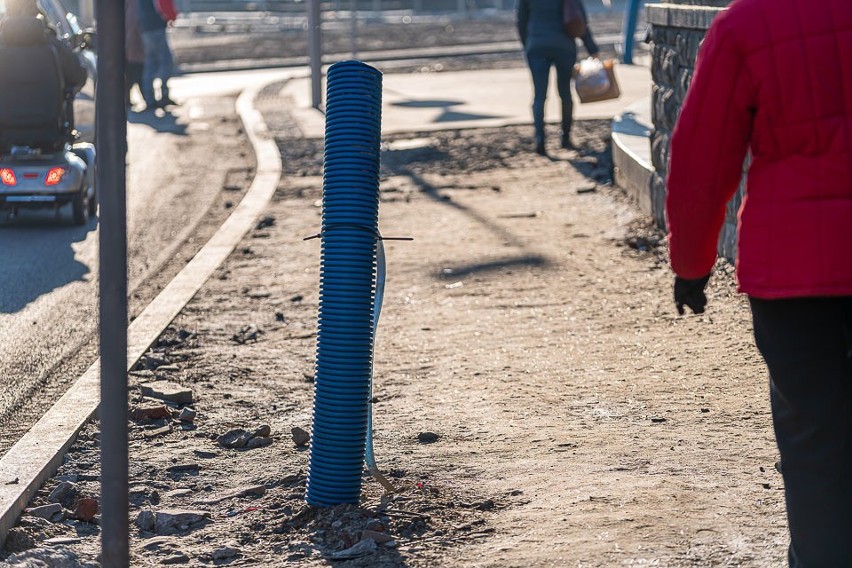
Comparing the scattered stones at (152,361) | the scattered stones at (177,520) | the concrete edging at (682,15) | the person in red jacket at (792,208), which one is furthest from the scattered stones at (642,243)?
the person in red jacket at (792,208)

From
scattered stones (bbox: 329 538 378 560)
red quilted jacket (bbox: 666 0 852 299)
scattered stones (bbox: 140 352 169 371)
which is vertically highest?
red quilted jacket (bbox: 666 0 852 299)

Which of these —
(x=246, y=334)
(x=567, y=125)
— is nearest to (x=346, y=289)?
(x=246, y=334)

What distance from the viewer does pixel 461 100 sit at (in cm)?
1836

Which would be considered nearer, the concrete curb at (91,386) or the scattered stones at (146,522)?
the scattered stones at (146,522)

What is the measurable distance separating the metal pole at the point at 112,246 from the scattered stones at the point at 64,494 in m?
1.31

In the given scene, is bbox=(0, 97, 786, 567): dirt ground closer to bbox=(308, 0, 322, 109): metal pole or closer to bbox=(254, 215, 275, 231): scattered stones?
bbox=(254, 215, 275, 231): scattered stones

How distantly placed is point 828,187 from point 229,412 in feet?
11.0

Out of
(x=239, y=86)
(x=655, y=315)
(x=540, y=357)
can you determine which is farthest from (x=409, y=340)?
(x=239, y=86)

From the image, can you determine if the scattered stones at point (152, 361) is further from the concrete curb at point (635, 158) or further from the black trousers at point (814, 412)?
the concrete curb at point (635, 158)

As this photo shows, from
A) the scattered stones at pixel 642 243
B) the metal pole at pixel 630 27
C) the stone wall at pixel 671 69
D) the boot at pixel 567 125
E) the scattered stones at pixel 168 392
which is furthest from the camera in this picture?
the metal pole at pixel 630 27

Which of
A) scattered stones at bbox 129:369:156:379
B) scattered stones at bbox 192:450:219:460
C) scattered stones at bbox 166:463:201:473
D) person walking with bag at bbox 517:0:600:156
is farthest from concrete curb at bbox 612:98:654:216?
scattered stones at bbox 166:463:201:473

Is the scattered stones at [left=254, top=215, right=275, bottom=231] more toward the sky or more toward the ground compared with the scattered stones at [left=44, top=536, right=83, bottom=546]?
more toward the ground

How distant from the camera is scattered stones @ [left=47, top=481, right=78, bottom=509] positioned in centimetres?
471

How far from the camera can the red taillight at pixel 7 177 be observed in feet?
32.8
